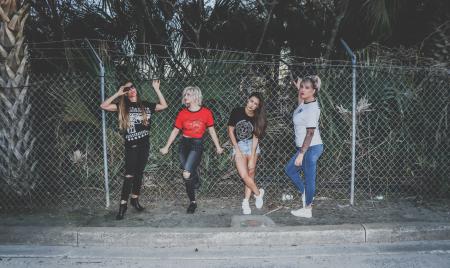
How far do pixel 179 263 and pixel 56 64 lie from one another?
425cm

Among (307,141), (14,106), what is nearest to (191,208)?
(307,141)

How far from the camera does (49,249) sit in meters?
3.97

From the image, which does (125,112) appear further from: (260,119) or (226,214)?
(226,214)

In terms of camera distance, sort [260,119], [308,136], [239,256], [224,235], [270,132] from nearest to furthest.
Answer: [239,256] → [224,235] → [308,136] → [260,119] → [270,132]

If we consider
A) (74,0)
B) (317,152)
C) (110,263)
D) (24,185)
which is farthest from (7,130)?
(317,152)

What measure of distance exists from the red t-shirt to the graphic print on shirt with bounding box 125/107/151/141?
1.46 feet

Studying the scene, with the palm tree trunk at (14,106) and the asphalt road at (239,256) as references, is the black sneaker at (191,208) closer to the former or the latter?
the asphalt road at (239,256)

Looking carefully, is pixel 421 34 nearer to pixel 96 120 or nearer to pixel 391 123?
pixel 391 123

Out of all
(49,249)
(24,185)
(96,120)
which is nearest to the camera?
(49,249)

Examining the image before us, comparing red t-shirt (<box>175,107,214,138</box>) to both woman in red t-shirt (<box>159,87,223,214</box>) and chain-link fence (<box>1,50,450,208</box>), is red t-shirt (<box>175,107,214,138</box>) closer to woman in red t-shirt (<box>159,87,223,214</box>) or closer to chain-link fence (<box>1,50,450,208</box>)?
woman in red t-shirt (<box>159,87,223,214</box>)

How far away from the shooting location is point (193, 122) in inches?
187

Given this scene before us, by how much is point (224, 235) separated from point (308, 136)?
147cm

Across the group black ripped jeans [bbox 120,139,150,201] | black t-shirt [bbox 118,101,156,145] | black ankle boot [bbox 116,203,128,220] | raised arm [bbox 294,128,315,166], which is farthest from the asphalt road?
black t-shirt [bbox 118,101,156,145]

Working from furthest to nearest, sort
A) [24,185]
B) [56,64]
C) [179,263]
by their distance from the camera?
[56,64]
[24,185]
[179,263]
